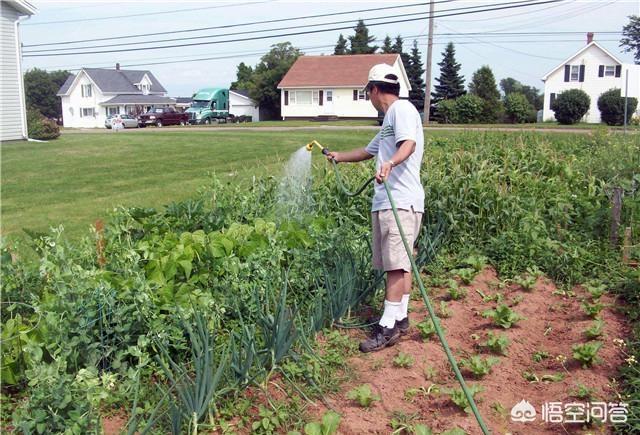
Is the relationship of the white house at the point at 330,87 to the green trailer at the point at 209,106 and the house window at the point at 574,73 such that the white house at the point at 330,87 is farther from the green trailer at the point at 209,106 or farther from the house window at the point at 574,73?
the house window at the point at 574,73

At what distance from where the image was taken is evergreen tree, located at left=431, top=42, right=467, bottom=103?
160ft

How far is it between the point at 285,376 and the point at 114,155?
1353 centimetres

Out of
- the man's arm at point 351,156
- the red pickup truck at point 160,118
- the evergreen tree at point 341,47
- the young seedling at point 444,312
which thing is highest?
the evergreen tree at point 341,47

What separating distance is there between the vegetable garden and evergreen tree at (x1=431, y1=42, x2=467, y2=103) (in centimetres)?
4517

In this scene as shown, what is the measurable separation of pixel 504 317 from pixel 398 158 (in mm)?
1274

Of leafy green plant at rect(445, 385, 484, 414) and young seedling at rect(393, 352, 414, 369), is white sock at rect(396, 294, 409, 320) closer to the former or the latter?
young seedling at rect(393, 352, 414, 369)

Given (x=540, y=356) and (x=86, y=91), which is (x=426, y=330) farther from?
(x=86, y=91)

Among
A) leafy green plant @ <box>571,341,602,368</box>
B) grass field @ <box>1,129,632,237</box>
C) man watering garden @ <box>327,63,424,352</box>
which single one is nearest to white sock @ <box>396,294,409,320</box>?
man watering garden @ <box>327,63,424,352</box>

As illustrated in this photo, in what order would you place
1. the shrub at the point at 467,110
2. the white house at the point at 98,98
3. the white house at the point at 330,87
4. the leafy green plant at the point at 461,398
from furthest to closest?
the white house at the point at 98,98 → the white house at the point at 330,87 → the shrub at the point at 467,110 → the leafy green plant at the point at 461,398

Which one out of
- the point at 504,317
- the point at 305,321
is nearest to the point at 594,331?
the point at 504,317

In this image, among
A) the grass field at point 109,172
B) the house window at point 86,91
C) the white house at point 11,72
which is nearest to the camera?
the grass field at point 109,172

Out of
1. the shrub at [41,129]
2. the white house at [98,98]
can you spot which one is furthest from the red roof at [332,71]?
the shrub at [41,129]

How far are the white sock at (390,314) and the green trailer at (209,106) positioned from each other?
42409mm

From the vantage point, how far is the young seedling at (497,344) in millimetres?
3578
